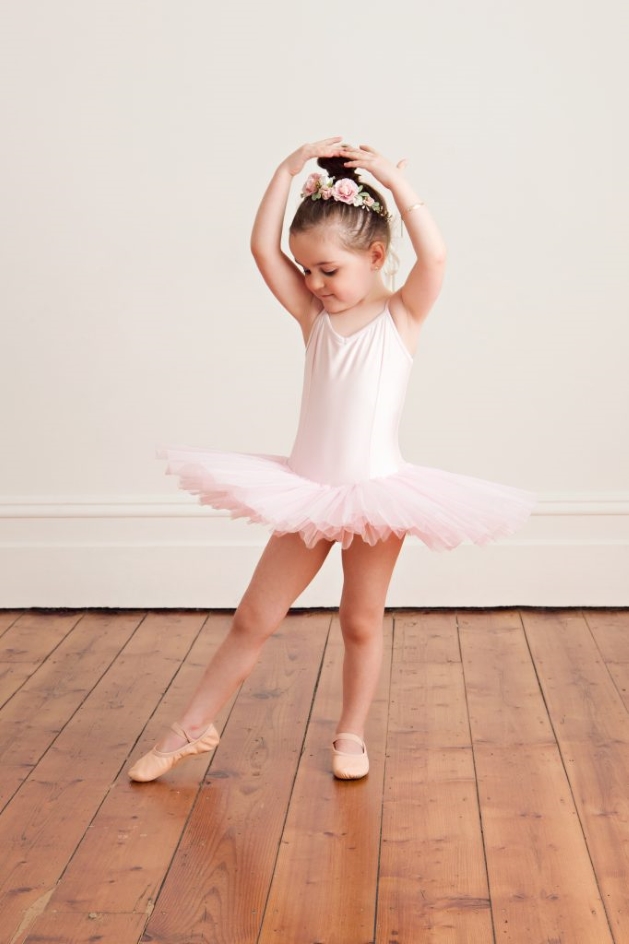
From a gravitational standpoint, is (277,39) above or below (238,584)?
above

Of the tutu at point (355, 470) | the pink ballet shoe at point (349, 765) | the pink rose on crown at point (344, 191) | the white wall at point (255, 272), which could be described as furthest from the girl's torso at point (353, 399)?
the white wall at point (255, 272)

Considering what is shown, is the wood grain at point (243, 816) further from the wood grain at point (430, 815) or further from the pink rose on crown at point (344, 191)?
the pink rose on crown at point (344, 191)

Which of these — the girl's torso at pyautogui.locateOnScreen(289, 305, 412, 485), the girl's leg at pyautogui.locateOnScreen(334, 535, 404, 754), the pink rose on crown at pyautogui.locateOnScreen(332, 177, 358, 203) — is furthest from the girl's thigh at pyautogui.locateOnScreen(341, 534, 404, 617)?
the pink rose on crown at pyautogui.locateOnScreen(332, 177, 358, 203)

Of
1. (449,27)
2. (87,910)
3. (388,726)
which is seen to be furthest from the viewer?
(449,27)

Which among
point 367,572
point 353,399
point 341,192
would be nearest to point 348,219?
point 341,192

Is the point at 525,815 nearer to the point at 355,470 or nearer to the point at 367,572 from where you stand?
the point at 367,572

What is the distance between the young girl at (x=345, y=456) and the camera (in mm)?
1932

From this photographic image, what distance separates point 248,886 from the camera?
65.7 inches

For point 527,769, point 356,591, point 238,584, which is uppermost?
point 356,591

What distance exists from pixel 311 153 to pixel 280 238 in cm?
16

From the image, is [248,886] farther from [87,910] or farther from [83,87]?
Result: [83,87]

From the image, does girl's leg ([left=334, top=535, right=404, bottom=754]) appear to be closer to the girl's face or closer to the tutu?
the tutu

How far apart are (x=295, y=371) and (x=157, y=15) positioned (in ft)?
3.16

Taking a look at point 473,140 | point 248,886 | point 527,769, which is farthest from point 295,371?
point 248,886
